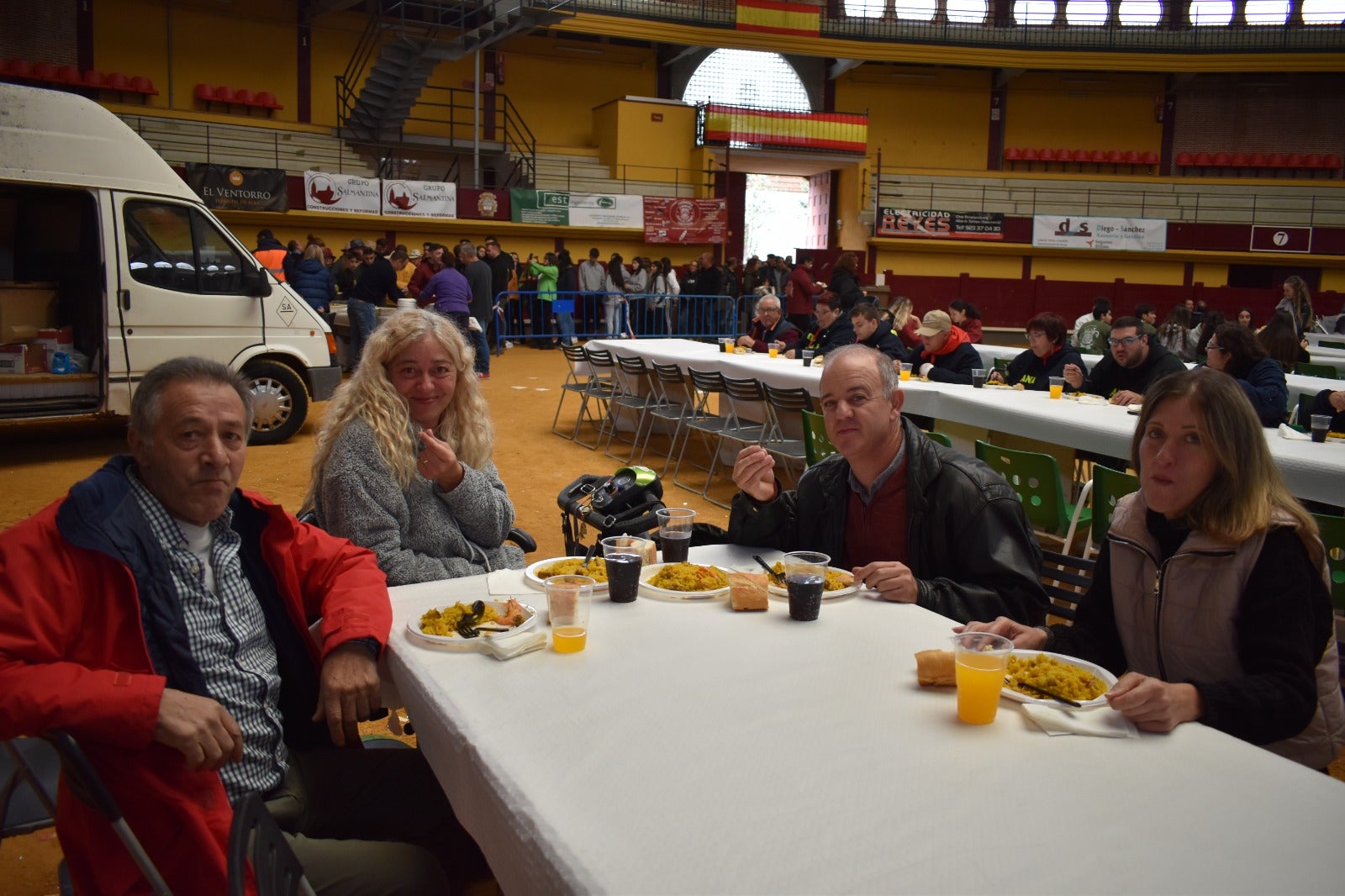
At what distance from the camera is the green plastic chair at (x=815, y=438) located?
5.53 m

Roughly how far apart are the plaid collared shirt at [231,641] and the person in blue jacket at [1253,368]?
5.71 m

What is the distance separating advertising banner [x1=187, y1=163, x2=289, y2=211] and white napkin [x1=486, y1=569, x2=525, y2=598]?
52.4 feet

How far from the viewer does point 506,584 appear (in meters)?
2.50

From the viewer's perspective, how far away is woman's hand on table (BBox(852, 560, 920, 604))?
2.38 metres

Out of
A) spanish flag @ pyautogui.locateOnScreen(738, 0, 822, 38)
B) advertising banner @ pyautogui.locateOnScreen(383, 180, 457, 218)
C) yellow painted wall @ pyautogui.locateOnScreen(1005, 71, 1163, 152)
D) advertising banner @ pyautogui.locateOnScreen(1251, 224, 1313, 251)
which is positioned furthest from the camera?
yellow painted wall @ pyautogui.locateOnScreen(1005, 71, 1163, 152)

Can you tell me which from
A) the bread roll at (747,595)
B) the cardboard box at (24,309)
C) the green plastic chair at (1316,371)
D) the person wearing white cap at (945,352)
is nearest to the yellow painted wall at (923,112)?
the green plastic chair at (1316,371)

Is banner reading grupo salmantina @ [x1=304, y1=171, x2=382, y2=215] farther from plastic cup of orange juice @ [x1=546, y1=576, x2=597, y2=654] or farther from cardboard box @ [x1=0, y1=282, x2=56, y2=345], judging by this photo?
plastic cup of orange juice @ [x1=546, y1=576, x2=597, y2=654]

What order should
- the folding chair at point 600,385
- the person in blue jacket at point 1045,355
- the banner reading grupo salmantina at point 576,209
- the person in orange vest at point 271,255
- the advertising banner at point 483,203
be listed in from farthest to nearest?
the banner reading grupo salmantina at point 576,209
the advertising banner at point 483,203
the person in orange vest at point 271,255
the folding chair at point 600,385
the person in blue jacket at point 1045,355

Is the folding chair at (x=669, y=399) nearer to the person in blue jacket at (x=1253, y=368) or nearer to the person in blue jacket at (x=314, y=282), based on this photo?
the person in blue jacket at (x=1253, y=368)

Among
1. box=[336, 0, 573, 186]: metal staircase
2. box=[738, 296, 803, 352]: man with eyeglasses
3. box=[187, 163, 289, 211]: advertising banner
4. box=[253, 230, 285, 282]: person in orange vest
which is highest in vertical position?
box=[336, 0, 573, 186]: metal staircase

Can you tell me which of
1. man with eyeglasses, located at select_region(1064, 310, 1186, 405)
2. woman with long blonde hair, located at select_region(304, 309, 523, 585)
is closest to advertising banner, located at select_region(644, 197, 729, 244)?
man with eyeglasses, located at select_region(1064, 310, 1186, 405)

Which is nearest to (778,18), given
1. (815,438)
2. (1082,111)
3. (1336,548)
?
(1082,111)

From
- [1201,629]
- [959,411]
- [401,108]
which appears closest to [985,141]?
[401,108]

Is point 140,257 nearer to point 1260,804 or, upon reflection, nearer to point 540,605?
point 540,605
